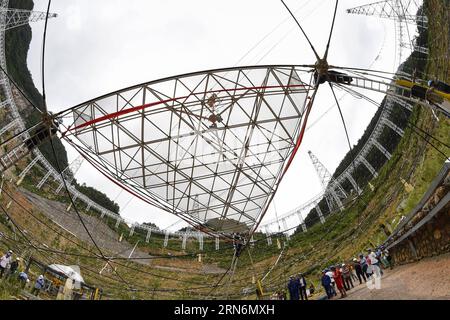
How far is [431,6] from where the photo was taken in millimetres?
30938

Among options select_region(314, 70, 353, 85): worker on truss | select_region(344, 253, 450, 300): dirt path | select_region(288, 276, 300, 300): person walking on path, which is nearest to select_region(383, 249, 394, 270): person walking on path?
select_region(344, 253, 450, 300): dirt path

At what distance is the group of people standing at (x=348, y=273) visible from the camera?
11.6 m

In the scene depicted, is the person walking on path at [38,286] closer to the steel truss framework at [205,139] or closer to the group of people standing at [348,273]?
the steel truss framework at [205,139]

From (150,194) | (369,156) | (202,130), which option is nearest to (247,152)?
(202,130)

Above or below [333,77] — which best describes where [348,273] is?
below

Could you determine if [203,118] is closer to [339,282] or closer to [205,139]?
[205,139]

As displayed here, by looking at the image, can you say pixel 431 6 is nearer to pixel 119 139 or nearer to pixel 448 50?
pixel 448 50

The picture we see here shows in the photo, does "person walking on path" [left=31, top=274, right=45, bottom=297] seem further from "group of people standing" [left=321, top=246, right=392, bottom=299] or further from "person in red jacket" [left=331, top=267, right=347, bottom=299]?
"person in red jacket" [left=331, top=267, right=347, bottom=299]

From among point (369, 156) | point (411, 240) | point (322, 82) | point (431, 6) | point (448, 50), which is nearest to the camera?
point (322, 82)

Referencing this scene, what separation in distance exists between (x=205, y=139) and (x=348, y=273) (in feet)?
26.1

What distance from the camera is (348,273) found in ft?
44.3

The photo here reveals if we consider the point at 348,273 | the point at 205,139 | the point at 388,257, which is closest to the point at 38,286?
the point at 205,139

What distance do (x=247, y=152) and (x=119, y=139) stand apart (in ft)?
17.6

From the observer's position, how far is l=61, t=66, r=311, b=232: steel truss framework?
40.7 feet
